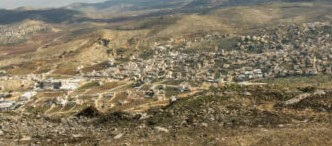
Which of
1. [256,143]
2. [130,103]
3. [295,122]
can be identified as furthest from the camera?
[130,103]

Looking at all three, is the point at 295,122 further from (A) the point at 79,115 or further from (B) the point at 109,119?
(A) the point at 79,115

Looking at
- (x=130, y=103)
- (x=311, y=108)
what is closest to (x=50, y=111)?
(x=130, y=103)

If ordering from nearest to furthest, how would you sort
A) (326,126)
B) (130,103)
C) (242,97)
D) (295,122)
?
(326,126)
(295,122)
(242,97)
(130,103)

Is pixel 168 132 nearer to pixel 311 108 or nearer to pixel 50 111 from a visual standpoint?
pixel 311 108

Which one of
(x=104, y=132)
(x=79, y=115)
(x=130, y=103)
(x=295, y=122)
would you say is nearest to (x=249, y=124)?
(x=295, y=122)

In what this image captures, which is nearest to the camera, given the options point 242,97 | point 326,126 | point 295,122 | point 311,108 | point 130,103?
point 326,126

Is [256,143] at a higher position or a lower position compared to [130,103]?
higher

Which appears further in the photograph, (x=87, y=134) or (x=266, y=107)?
(x=266, y=107)

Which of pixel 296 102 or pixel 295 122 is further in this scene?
pixel 296 102

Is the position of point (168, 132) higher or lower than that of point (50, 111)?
higher
